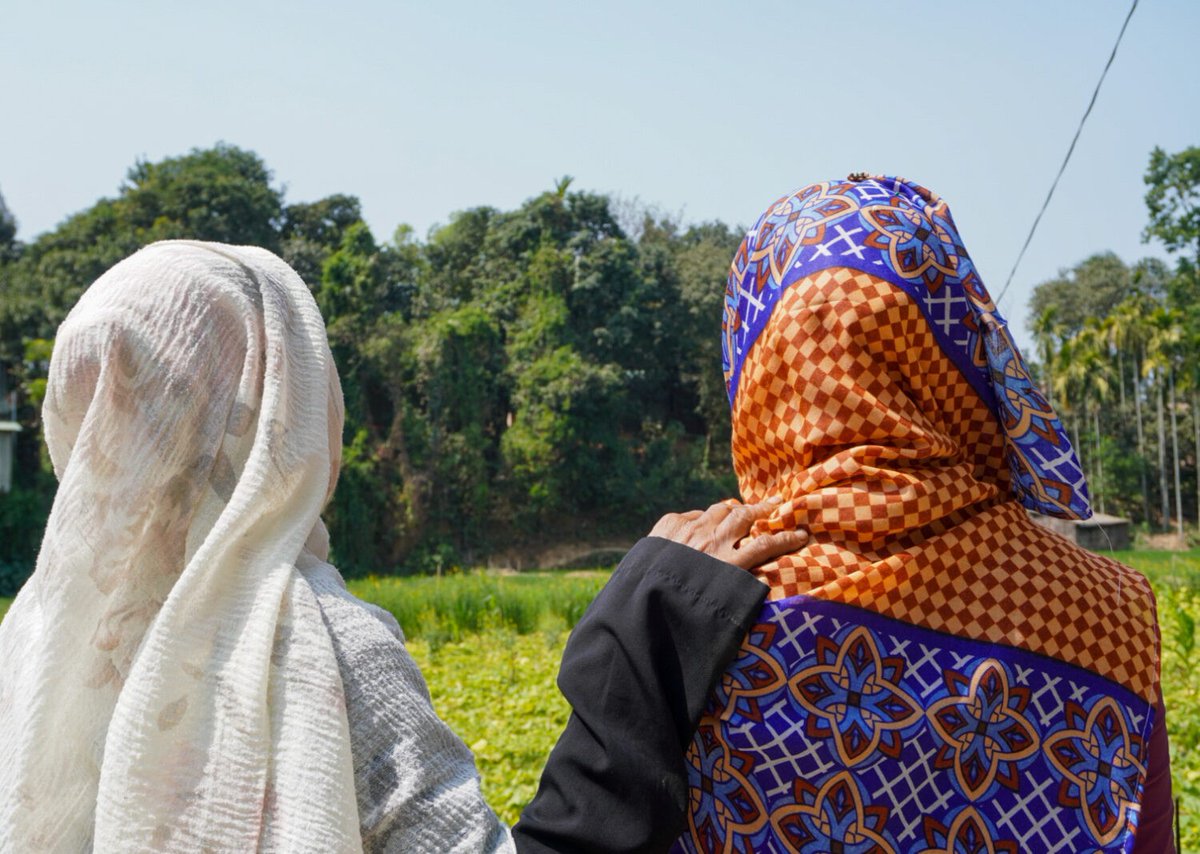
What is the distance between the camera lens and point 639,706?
114cm

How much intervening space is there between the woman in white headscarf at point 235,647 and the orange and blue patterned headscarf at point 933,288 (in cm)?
30

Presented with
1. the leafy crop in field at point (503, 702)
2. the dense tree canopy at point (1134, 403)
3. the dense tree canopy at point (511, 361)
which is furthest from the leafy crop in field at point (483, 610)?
the dense tree canopy at point (1134, 403)

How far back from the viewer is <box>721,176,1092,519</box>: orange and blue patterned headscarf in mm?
1214

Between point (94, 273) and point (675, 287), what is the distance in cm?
1320

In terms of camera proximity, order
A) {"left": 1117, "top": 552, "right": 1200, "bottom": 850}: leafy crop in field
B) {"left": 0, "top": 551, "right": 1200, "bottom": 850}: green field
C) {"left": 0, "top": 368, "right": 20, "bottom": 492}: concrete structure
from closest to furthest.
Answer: {"left": 1117, "top": 552, "right": 1200, "bottom": 850}: leafy crop in field < {"left": 0, "top": 551, "right": 1200, "bottom": 850}: green field < {"left": 0, "top": 368, "right": 20, "bottom": 492}: concrete structure

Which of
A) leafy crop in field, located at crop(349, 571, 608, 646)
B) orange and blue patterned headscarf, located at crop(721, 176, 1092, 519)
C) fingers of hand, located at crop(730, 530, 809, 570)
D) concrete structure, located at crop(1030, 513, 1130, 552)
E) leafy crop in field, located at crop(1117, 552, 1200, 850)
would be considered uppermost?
orange and blue patterned headscarf, located at crop(721, 176, 1092, 519)

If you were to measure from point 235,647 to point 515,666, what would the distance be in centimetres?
521

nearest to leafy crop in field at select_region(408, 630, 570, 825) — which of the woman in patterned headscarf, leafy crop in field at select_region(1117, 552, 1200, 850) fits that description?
leafy crop in field at select_region(1117, 552, 1200, 850)

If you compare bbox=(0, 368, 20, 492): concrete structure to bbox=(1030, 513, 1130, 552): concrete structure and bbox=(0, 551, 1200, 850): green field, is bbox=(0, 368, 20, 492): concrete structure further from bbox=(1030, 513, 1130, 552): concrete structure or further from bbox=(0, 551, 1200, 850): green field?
bbox=(1030, 513, 1130, 552): concrete structure

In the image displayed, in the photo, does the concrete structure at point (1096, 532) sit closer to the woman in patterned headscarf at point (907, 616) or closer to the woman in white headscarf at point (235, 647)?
the woman in patterned headscarf at point (907, 616)

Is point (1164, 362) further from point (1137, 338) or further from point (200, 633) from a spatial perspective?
point (200, 633)

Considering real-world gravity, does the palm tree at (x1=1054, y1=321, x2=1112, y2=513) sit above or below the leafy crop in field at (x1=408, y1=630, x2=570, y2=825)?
above

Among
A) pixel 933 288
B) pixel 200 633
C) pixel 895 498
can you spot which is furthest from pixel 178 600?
pixel 933 288

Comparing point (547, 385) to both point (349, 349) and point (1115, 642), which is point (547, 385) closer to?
point (349, 349)
